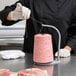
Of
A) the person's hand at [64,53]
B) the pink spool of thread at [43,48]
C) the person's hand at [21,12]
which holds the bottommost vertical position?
the person's hand at [64,53]

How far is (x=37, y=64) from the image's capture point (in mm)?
1497

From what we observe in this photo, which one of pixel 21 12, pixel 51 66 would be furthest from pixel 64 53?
pixel 21 12

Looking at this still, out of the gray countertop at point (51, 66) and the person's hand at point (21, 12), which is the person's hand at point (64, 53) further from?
the person's hand at point (21, 12)

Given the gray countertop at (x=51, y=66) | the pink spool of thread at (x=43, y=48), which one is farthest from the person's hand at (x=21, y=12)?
the gray countertop at (x=51, y=66)

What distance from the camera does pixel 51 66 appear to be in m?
1.47

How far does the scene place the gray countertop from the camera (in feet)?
4.49

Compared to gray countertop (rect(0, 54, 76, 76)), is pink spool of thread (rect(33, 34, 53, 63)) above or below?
above

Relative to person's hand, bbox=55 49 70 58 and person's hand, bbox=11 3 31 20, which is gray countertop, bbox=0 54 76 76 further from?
→ person's hand, bbox=11 3 31 20

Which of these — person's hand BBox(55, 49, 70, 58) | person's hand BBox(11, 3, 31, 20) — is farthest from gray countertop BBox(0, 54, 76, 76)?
person's hand BBox(11, 3, 31, 20)

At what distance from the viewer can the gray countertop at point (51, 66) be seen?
1370mm

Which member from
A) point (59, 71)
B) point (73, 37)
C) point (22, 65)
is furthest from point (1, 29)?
point (59, 71)

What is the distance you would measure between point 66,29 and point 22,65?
496 mm

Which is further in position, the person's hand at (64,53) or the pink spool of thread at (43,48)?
the person's hand at (64,53)

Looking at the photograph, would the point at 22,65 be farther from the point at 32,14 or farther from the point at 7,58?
the point at 32,14
